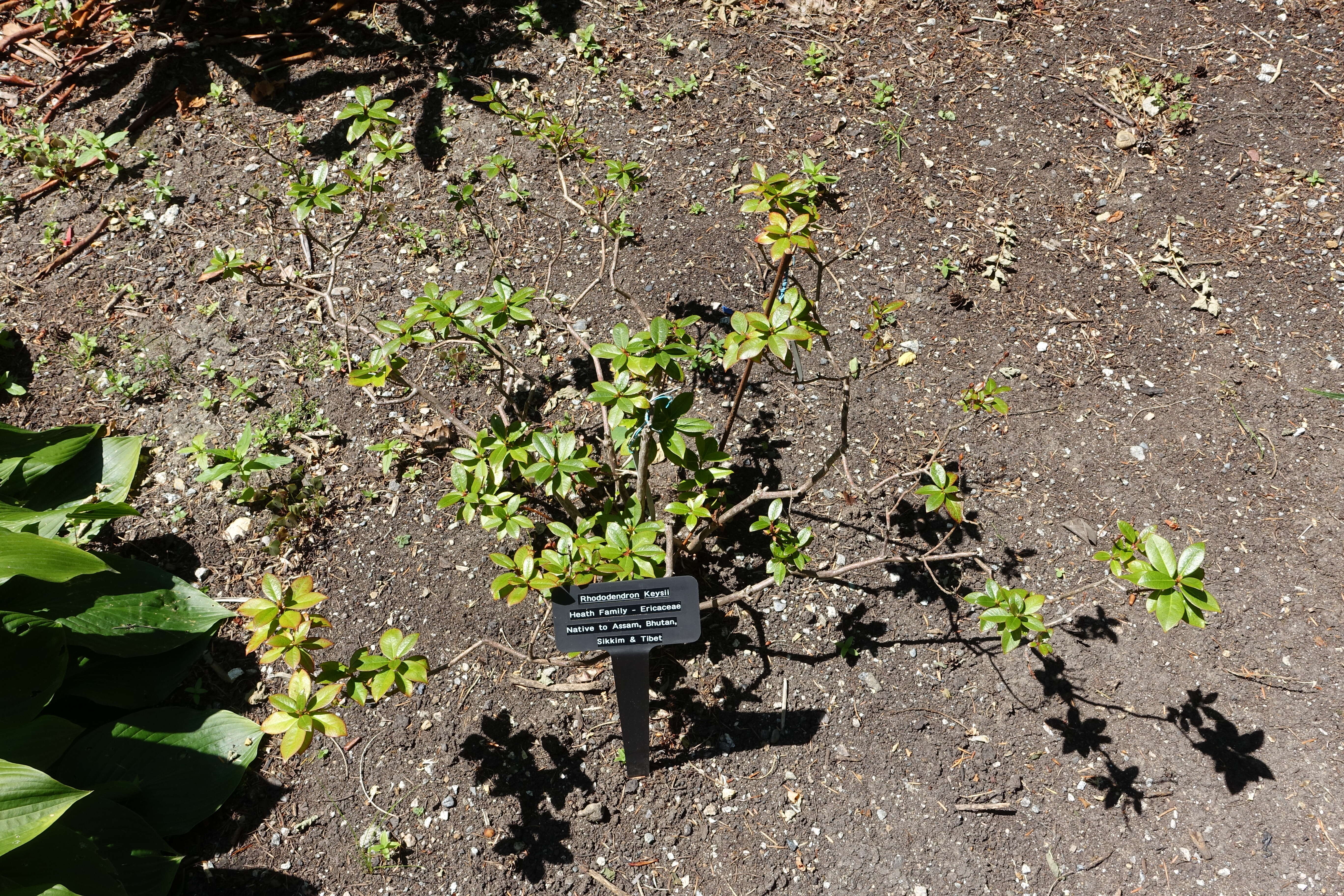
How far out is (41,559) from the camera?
74.2 inches

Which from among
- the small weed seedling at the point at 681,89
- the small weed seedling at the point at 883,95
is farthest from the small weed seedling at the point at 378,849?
the small weed seedling at the point at 883,95

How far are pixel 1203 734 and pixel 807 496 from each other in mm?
1342

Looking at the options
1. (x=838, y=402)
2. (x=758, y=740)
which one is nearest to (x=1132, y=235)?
(x=838, y=402)

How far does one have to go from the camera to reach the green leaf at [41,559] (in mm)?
1841

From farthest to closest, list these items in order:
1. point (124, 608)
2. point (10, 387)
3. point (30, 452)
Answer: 1. point (10, 387)
2. point (30, 452)
3. point (124, 608)

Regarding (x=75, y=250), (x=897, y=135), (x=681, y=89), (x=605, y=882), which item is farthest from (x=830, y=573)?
(x=75, y=250)

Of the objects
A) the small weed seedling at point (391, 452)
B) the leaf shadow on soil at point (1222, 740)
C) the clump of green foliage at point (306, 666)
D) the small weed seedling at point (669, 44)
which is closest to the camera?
the clump of green foliage at point (306, 666)

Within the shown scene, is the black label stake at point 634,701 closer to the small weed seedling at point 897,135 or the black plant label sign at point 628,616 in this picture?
the black plant label sign at point 628,616

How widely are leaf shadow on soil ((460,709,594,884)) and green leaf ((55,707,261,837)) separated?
0.65 meters

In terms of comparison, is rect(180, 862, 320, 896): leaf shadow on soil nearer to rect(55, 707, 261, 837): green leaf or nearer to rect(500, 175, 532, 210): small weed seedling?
rect(55, 707, 261, 837): green leaf

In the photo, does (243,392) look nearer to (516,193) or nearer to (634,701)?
(516,193)

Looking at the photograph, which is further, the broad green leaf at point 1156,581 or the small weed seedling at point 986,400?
the small weed seedling at point 986,400

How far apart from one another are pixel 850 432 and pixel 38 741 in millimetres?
2523

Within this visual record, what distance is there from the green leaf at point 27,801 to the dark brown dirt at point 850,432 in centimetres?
68
